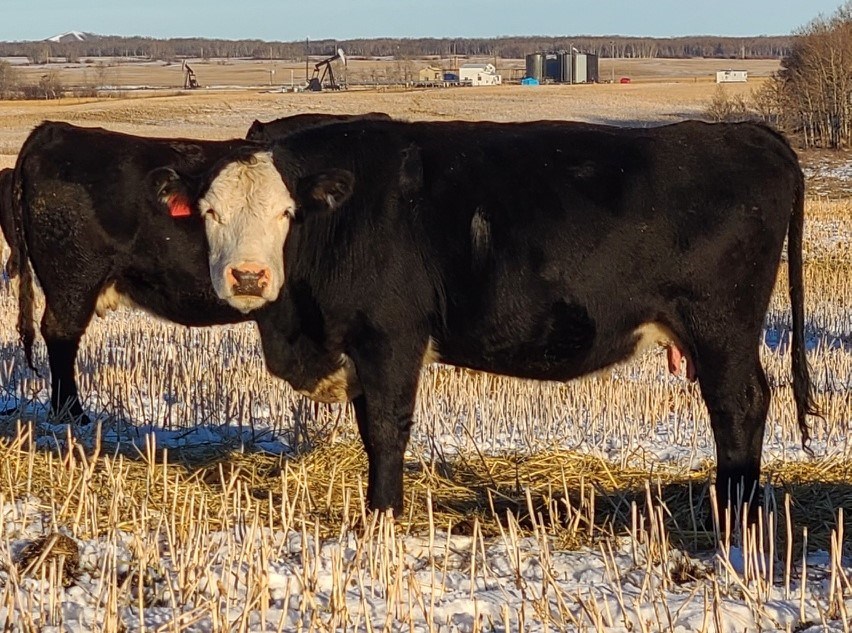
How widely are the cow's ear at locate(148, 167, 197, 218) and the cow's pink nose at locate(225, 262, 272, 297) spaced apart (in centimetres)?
64

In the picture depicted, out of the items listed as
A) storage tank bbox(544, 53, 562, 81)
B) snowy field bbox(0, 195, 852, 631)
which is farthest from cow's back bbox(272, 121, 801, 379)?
storage tank bbox(544, 53, 562, 81)

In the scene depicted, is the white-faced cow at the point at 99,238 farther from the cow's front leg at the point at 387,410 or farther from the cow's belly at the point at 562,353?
the cow's belly at the point at 562,353

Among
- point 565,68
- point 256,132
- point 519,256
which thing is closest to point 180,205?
point 519,256

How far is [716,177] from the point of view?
19.1ft

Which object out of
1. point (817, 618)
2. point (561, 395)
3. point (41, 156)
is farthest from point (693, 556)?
point (41, 156)

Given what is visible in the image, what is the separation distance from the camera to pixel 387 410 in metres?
5.86

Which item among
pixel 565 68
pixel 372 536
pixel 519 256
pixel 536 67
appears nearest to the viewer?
pixel 372 536

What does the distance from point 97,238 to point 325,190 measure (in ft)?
9.93

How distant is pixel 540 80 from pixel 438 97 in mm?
47519

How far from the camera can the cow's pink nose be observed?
18.3ft

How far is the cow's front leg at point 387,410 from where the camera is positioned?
19.1 ft

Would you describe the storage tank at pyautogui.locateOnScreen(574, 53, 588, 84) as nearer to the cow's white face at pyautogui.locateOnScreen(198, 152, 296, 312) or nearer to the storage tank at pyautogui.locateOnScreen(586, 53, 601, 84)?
the storage tank at pyautogui.locateOnScreen(586, 53, 601, 84)

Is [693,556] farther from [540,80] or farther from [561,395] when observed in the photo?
[540,80]

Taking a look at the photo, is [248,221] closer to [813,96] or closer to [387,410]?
[387,410]
